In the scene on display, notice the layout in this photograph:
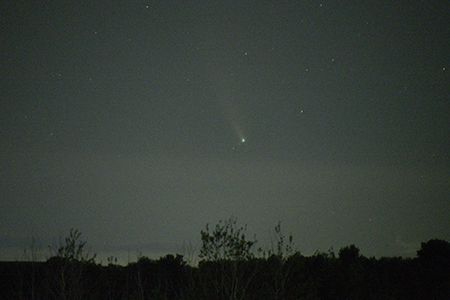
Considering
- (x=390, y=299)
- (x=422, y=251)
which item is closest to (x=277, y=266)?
(x=390, y=299)

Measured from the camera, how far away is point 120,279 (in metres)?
36.7

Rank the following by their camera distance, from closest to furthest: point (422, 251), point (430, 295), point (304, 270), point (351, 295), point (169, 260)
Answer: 1. point (351, 295)
2. point (304, 270)
3. point (430, 295)
4. point (422, 251)
5. point (169, 260)

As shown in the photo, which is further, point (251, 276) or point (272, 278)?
point (272, 278)

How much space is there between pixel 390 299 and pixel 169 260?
26.0 meters

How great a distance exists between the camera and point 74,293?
18.3m

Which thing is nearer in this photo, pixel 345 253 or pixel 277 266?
pixel 277 266

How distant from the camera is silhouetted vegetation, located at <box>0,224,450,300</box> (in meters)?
18.4

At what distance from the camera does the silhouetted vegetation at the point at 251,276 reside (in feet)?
60.4

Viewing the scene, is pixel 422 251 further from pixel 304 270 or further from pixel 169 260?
pixel 169 260

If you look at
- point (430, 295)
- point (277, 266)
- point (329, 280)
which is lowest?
point (430, 295)

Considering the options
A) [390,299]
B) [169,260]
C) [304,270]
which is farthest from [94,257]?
[169,260]

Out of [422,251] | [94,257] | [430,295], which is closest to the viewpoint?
[94,257]

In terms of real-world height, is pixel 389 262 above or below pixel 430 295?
above

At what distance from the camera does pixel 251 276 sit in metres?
16.3
